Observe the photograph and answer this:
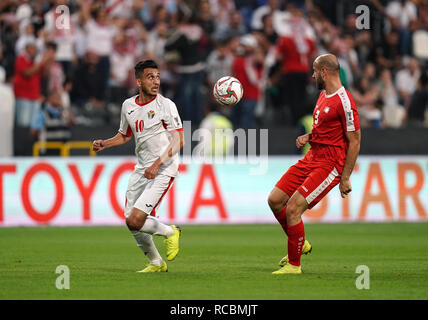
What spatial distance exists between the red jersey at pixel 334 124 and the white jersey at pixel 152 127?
1.64 metres

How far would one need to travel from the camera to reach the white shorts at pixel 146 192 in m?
10.5

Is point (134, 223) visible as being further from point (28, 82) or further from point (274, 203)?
point (28, 82)

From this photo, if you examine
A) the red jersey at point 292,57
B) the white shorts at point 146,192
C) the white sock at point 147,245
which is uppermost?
the red jersey at point 292,57

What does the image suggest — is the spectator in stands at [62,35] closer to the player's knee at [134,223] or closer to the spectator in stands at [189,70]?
the spectator in stands at [189,70]

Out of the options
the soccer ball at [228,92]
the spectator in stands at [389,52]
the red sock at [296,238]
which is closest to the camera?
the red sock at [296,238]

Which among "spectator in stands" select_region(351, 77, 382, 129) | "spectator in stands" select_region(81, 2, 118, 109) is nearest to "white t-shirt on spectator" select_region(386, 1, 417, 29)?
"spectator in stands" select_region(351, 77, 382, 129)

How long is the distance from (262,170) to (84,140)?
391 cm

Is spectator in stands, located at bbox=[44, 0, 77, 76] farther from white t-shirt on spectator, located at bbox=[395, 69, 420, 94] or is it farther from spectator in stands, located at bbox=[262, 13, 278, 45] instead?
white t-shirt on spectator, located at bbox=[395, 69, 420, 94]

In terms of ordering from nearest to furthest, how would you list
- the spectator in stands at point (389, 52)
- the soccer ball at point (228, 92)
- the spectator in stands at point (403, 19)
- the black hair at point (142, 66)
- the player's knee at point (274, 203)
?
the black hair at point (142, 66) → the player's knee at point (274, 203) → the soccer ball at point (228, 92) → the spectator in stands at point (389, 52) → the spectator in stands at point (403, 19)

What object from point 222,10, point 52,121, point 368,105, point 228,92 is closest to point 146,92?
point 228,92

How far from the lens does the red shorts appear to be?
34.3 ft

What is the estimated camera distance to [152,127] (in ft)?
35.2

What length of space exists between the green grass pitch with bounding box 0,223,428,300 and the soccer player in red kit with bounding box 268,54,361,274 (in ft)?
1.78

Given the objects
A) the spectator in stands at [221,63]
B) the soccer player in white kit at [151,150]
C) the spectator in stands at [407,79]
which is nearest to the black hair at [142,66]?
the soccer player in white kit at [151,150]
